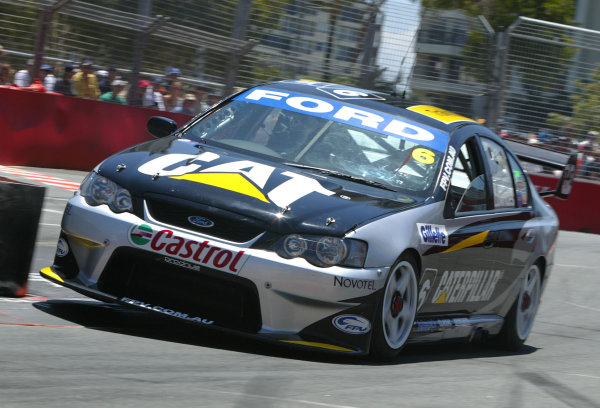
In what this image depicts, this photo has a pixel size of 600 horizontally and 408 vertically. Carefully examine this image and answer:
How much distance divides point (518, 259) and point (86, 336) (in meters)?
3.25

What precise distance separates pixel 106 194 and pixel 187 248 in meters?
0.63

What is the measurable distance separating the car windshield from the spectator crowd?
8.16 m


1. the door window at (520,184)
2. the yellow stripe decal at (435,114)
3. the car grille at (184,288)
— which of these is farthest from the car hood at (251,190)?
the door window at (520,184)

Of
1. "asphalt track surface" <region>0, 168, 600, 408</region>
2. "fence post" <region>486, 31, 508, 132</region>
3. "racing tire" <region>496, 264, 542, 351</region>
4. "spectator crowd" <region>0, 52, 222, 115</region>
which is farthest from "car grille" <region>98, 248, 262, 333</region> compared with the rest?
"fence post" <region>486, 31, 508, 132</region>

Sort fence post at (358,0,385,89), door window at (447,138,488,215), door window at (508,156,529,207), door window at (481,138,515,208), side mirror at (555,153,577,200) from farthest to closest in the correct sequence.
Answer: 1. fence post at (358,0,385,89)
2. side mirror at (555,153,577,200)
3. door window at (508,156,529,207)
4. door window at (481,138,515,208)
5. door window at (447,138,488,215)

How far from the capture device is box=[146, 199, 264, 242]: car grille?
5.00 metres

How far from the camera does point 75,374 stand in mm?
4016

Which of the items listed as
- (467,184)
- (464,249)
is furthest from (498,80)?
(464,249)

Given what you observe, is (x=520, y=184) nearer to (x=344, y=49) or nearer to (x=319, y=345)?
(x=319, y=345)

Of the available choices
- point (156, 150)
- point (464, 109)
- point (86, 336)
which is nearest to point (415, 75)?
point (464, 109)

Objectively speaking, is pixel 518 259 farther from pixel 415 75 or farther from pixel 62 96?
pixel 415 75

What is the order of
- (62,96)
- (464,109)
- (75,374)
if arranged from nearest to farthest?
(75,374) → (62,96) → (464,109)

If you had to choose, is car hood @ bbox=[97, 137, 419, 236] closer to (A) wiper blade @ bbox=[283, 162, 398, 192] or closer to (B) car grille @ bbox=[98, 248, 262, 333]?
(A) wiper blade @ bbox=[283, 162, 398, 192]

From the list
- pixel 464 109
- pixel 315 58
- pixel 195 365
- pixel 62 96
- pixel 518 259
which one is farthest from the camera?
pixel 464 109
